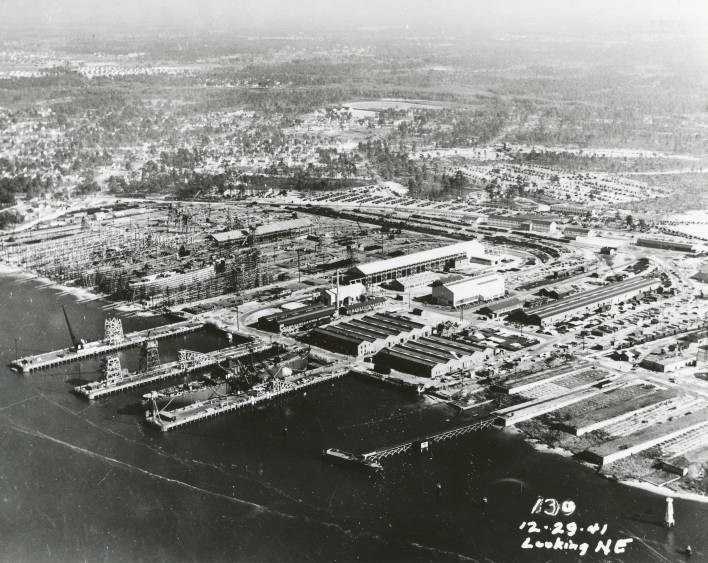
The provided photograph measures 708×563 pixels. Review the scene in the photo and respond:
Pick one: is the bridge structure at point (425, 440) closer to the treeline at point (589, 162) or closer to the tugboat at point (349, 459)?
the tugboat at point (349, 459)

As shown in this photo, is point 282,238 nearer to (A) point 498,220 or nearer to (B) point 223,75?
(A) point 498,220

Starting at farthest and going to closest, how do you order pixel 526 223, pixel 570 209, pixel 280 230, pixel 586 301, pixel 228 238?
pixel 570 209 → pixel 526 223 → pixel 280 230 → pixel 228 238 → pixel 586 301

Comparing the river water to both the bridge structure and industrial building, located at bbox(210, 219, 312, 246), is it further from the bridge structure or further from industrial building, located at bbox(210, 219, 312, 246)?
industrial building, located at bbox(210, 219, 312, 246)

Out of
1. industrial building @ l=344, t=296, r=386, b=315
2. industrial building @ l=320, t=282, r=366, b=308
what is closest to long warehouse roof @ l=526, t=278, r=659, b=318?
industrial building @ l=344, t=296, r=386, b=315

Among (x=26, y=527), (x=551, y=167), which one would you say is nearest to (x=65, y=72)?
(x=551, y=167)

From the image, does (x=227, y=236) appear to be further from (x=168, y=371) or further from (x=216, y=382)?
(x=216, y=382)

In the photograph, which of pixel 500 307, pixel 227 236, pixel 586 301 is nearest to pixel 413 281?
pixel 500 307
